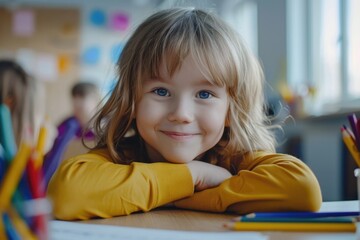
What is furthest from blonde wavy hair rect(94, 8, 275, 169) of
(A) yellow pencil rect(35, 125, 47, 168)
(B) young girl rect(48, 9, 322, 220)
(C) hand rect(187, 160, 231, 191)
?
(A) yellow pencil rect(35, 125, 47, 168)

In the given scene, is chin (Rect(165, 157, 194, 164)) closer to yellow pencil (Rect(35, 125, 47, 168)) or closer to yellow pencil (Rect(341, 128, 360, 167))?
yellow pencil (Rect(341, 128, 360, 167))

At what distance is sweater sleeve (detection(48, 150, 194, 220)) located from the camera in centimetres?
71

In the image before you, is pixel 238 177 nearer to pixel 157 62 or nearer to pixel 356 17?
pixel 157 62

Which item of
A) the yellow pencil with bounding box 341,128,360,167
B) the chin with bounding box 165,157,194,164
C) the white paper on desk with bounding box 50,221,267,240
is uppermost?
the yellow pencil with bounding box 341,128,360,167

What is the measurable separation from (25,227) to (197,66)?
53 centimetres

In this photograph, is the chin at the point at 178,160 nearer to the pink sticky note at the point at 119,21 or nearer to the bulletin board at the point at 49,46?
the bulletin board at the point at 49,46

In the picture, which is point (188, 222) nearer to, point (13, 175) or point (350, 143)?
point (350, 143)

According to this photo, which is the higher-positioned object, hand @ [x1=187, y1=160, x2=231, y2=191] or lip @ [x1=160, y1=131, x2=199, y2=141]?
lip @ [x1=160, y1=131, x2=199, y2=141]

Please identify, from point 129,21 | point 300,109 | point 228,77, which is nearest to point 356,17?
→ point 300,109

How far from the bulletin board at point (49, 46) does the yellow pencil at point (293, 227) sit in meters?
5.86

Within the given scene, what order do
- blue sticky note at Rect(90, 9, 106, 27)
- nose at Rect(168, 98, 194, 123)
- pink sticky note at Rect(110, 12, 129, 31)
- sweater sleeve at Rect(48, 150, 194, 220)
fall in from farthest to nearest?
pink sticky note at Rect(110, 12, 129, 31), blue sticky note at Rect(90, 9, 106, 27), nose at Rect(168, 98, 194, 123), sweater sleeve at Rect(48, 150, 194, 220)

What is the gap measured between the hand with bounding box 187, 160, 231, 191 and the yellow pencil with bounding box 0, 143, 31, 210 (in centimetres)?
49

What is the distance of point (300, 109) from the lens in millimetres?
3551

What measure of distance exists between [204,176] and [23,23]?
5797mm
